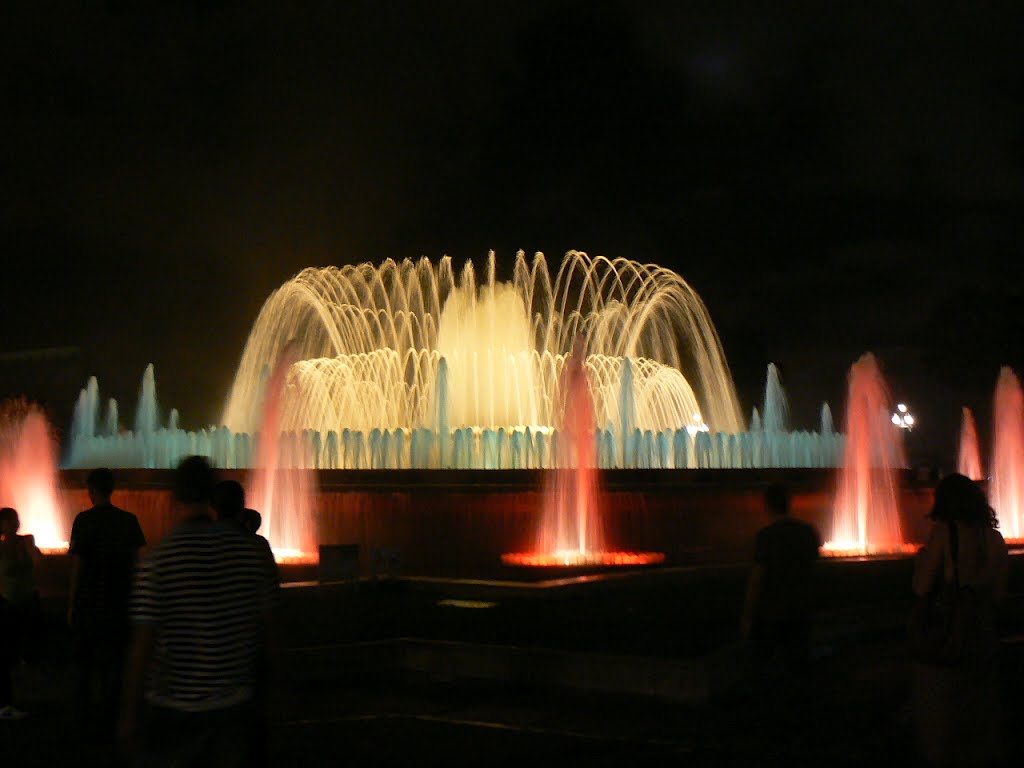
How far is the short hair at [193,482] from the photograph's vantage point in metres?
4.30

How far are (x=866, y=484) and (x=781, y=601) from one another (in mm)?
15163

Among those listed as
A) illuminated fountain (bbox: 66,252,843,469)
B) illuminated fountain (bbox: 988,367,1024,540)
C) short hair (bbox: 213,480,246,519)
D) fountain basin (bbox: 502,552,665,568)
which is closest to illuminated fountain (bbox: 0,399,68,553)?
illuminated fountain (bbox: 66,252,843,469)

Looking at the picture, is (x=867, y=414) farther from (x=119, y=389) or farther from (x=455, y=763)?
(x=119, y=389)

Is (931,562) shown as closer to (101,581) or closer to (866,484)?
(101,581)

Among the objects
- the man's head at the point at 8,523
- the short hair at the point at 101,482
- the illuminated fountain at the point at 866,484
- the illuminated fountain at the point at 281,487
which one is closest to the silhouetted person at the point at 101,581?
the short hair at the point at 101,482

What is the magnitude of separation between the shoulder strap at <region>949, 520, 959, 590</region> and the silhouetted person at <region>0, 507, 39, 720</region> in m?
6.32

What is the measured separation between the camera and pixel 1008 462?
93.2ft

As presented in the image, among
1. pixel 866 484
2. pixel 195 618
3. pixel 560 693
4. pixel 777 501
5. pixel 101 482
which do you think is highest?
pixel 866 484

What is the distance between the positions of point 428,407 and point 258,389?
5.40m

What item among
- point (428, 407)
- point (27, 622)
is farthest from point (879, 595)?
point (428, 407)

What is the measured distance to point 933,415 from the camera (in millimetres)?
53031

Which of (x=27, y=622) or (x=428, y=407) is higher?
(x=428, y=407)

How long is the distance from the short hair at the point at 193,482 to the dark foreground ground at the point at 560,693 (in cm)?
65

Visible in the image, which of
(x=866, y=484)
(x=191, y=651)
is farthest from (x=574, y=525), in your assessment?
(x=191, y=651)
